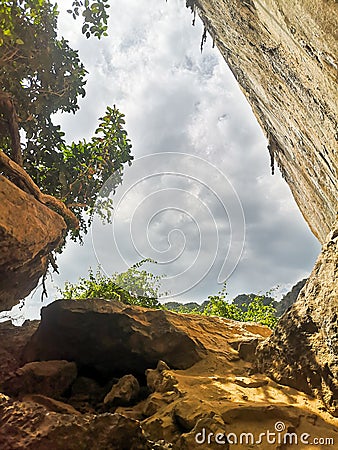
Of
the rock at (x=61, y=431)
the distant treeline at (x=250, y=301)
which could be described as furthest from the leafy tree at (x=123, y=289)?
the rock at (x=61, y=431)

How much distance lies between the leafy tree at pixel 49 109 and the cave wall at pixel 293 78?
3641 mm

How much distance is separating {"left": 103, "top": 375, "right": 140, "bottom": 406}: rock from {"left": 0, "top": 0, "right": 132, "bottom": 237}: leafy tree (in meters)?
5.76

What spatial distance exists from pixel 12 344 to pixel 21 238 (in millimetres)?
2455

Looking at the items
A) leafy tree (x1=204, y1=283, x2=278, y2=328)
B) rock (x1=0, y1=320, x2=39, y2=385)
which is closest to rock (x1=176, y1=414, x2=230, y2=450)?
rock (x1=0, y1=320, x2=39, y2=385)

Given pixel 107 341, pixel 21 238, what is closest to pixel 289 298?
pixel 107 341

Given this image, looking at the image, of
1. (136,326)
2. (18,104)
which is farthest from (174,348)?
(18,104)

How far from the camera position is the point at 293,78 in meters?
7.04

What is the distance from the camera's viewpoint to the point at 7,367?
20.8 ft

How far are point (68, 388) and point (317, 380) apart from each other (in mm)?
4243

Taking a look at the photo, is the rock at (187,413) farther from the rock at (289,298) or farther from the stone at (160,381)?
the rock at (289,298)

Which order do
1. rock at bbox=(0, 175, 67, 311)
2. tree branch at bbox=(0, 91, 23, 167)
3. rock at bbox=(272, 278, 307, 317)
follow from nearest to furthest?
rock at bbox=(0, 175, 67, 311) < tree branch at bbox=(0, 91, 23, 167) < rock at bbox=(272, 278, 307, 317)

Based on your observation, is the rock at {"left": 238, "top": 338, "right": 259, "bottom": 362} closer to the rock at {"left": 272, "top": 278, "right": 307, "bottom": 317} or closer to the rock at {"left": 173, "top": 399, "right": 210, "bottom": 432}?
the rock at {"left": 173, "top": 399, "right": 210, "bottom": 432}

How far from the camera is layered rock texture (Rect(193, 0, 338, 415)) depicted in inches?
185

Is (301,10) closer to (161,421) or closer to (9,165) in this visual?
(161,421)
